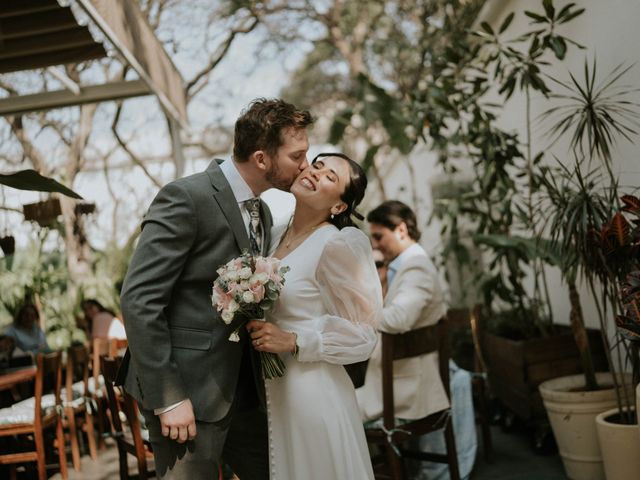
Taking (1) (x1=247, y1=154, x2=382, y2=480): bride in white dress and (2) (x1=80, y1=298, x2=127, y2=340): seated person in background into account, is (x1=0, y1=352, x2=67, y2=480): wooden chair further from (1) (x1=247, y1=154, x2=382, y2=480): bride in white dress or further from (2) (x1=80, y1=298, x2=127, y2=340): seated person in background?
(1) (x1=247, y1=154, x2=382, y2=480): bride in white dress

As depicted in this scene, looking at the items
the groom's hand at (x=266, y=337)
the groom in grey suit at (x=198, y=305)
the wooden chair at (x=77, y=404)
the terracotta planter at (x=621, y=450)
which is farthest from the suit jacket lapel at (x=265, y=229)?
the wooden chair at (x=77, y=404)

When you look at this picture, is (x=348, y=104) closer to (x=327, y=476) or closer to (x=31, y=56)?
(x=31, y=56)

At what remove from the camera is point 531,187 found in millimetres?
4863

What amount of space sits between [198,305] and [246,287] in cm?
27

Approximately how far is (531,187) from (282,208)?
1790mm

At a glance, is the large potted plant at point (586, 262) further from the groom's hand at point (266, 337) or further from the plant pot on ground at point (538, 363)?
the groom's hand at point (266, 337)

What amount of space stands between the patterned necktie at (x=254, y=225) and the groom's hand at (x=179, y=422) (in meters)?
0.63

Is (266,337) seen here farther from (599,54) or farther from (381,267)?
(599,54)

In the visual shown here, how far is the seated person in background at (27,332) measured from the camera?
25.5 feet

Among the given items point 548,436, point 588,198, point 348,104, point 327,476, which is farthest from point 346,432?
point 348,104

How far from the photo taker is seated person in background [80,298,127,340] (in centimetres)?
751

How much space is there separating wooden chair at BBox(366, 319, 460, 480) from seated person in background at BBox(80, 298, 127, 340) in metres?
4.28

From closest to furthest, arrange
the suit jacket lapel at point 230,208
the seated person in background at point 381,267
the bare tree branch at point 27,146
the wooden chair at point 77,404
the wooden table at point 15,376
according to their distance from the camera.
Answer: the suit jacket lapel at point 230,208
the seated person in background at point 381,267
the wooden table at point 15,376
the wooden chair at point 77,404
the bare tree branch at point 27,146

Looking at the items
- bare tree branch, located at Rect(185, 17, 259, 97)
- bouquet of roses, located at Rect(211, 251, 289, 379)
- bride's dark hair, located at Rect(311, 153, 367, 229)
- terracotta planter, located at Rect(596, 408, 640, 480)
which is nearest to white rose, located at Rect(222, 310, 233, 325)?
bouquet of roses, located at Rect(211, 251, 289, 379)
